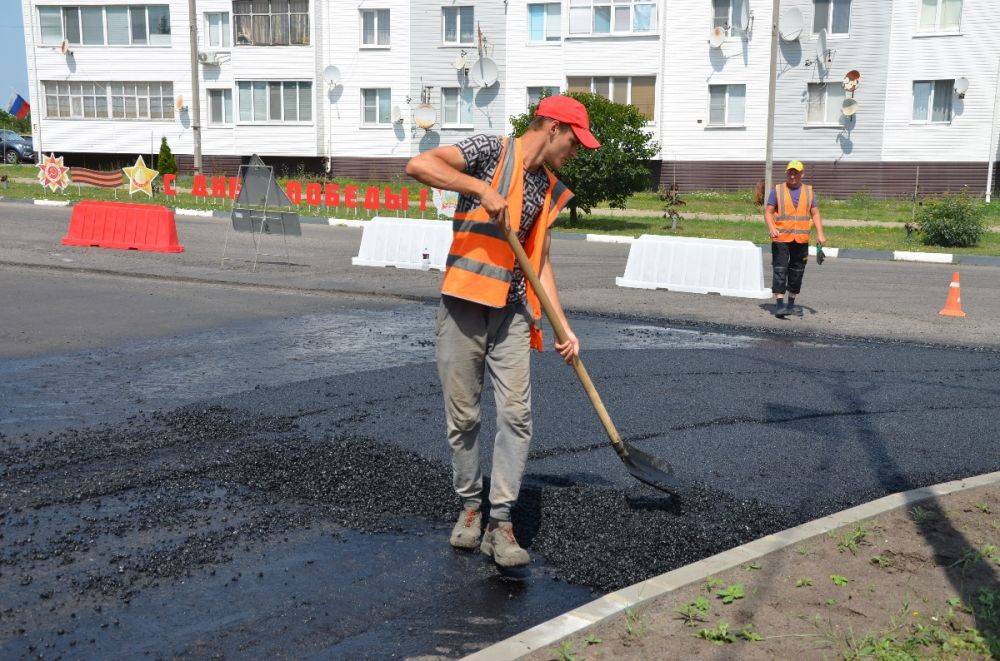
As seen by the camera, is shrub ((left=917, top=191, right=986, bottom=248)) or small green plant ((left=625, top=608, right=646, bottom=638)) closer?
small green plant ((left=625, top=608, right=646, bottom=638))

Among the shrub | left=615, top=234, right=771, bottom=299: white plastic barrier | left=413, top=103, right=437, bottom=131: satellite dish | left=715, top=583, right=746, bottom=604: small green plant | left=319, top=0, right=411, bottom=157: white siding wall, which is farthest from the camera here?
left=319, top=0, right=411, bottom=157: white siding wall

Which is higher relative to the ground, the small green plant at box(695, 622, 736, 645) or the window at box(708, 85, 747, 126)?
the window at box(708, 85, 747, 126)

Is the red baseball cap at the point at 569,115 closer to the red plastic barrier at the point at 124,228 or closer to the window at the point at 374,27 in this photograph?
the red plastic barrier at the point at 124,228

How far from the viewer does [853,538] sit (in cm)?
482

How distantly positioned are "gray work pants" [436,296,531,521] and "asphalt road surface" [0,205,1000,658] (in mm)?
413

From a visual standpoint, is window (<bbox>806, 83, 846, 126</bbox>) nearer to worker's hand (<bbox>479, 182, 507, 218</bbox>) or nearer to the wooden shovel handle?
the wooden shovel handle

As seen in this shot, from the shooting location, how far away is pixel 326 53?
44.2 metres

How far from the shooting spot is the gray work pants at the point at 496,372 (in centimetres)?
482

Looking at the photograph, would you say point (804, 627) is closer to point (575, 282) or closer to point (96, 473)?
point (96, 473)

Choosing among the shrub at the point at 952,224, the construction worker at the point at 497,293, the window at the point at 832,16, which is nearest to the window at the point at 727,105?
the window at the point at 832,16

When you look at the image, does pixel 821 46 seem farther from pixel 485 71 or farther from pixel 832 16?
pixel 485 71

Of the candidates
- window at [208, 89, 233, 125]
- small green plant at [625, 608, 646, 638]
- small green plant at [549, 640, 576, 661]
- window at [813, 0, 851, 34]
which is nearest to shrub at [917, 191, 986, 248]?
window at [813, 0, 851, 34]

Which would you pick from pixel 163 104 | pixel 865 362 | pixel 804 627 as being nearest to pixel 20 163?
pixel 163 104

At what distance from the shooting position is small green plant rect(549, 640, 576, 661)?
12.0ft
